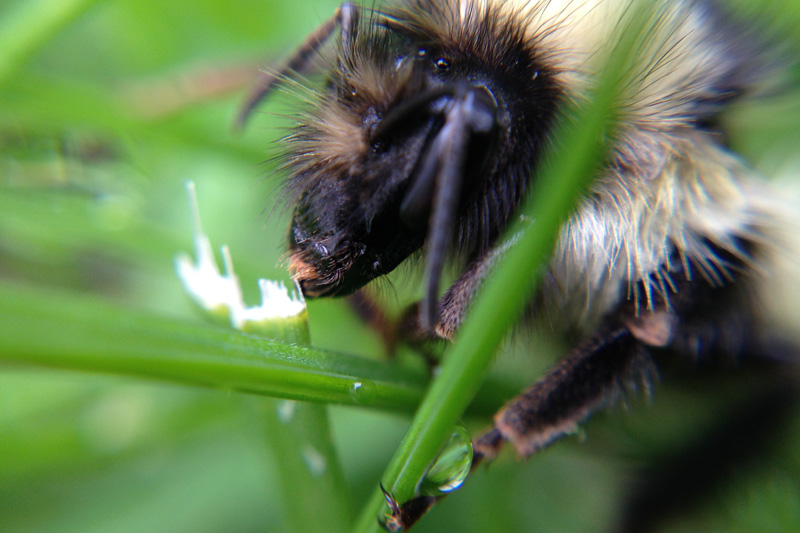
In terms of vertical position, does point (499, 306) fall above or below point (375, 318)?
above

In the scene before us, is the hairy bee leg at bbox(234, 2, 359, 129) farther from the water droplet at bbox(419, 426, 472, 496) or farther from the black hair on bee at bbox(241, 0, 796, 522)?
the water droplet at bbox(419, 426, 472, 496)

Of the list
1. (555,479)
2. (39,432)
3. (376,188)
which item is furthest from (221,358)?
(555,479)

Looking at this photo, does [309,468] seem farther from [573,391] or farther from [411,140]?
[411,140]

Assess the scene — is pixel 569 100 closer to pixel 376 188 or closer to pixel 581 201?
pixel 581 201

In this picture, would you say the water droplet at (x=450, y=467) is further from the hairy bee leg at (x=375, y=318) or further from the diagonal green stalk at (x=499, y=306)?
the hairy bee leg at (x=375, y=318)

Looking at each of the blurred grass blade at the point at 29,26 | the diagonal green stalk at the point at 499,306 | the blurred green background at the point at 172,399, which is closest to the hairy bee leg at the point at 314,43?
the blurred green background at the point at 172,399

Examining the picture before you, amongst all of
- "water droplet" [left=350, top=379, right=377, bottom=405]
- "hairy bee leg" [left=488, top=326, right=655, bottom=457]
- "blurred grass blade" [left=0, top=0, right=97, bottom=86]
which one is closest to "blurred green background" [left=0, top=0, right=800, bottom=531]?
"blurred grass blade" [left=0, top=0, right=97, bottom=86]

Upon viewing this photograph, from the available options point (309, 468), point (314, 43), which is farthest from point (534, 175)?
point (309, 468)
